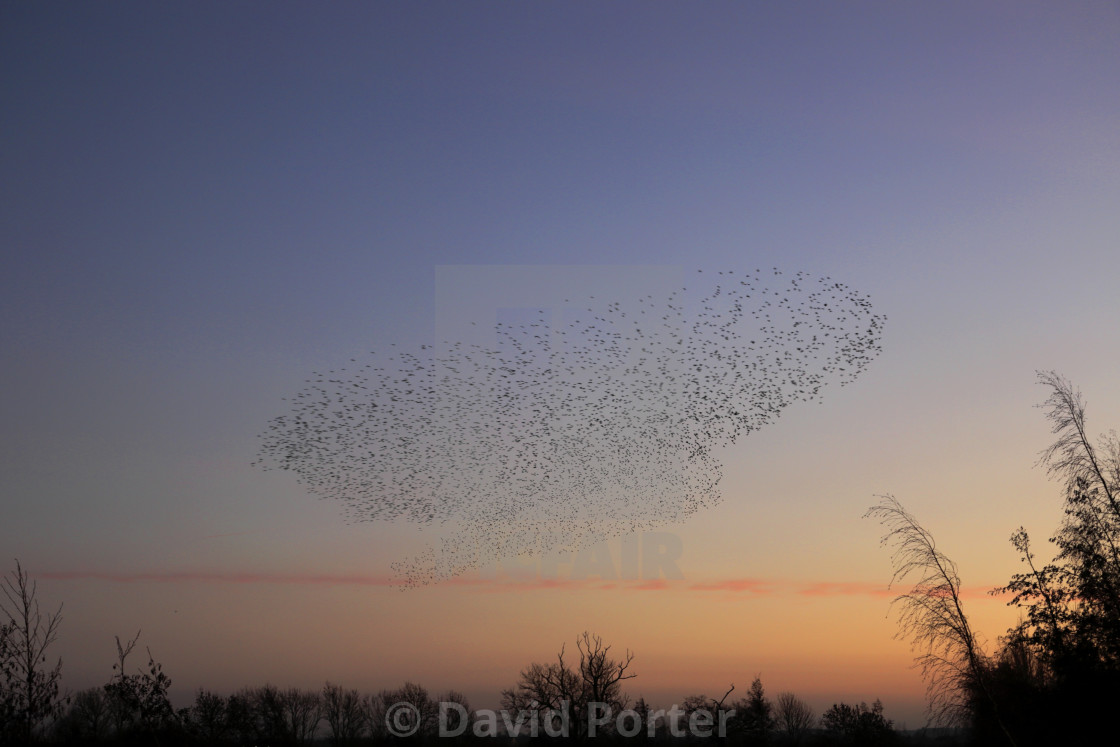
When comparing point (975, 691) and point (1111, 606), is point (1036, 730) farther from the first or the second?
point (1111, 606)

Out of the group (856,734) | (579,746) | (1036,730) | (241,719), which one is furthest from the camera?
(856,734)

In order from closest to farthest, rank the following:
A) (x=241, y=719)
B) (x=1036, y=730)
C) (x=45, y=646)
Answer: (x=45, y=646)
(x=1036, y=730)
(x=241, y=719)

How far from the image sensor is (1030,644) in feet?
75.8

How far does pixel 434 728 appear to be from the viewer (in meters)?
90.3

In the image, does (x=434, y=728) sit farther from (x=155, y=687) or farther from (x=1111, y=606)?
(x=1111, y=606)

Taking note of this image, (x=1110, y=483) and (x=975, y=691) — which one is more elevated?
(x=1110, y=483)

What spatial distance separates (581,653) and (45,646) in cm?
2667

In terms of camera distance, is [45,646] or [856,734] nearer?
[45,646]

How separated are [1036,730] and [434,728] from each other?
75.2 m

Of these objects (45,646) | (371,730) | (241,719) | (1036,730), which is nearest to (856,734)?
(371,730)

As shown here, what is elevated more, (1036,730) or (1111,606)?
(1111,606)

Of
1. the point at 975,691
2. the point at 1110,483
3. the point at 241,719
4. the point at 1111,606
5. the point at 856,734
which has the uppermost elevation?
the point at 1110,483

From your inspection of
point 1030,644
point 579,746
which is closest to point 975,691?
point 1030,644

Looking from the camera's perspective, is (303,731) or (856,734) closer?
(856,734)
